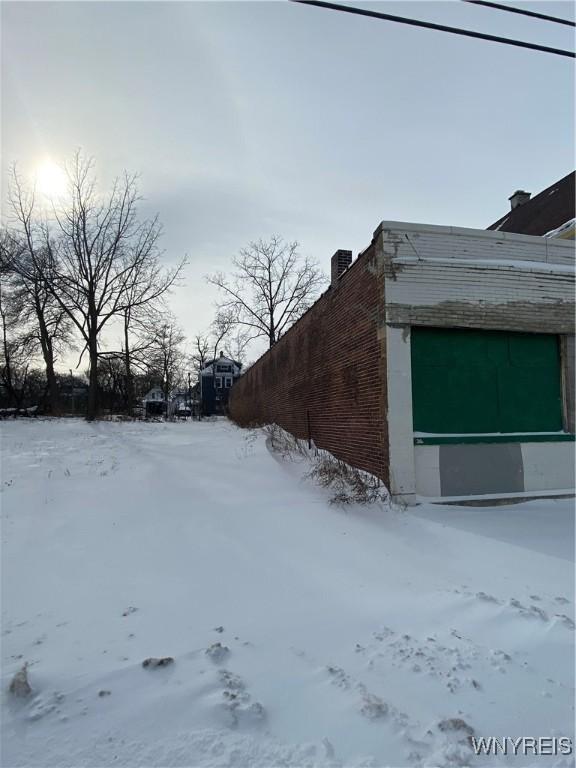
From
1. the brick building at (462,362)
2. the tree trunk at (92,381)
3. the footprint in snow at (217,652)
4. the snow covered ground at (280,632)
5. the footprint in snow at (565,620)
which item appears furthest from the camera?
the tree trunk at (92,381)

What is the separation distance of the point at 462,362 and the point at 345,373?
2373 mm

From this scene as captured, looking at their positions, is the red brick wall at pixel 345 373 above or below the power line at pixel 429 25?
below

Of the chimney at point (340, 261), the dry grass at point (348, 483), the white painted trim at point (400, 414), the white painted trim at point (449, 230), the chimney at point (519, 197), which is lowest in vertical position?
the dry grass at point (348, 483)

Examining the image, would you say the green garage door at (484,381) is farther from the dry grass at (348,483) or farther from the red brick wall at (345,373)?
the dry grass at (348,483)

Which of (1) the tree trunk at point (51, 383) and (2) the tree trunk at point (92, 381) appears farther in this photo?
(1) the tree trunk at point (51, 383)

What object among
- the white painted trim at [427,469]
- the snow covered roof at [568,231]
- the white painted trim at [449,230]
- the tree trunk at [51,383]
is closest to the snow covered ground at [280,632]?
the white painted trim at [427,469]

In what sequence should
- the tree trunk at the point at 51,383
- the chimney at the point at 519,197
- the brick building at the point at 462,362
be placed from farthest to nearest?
the tree trunk at the point at 51,383 → the chimney at the point at 519,197 → the brick building at the point at 462,362

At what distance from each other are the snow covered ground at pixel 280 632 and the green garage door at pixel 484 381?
1.63 metres

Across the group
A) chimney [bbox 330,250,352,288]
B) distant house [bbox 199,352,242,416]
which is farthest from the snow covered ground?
distant house [bbox 199,352,242,416]

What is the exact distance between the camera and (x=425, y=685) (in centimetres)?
257

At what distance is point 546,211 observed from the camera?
1666cm

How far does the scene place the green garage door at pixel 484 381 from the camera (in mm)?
6938

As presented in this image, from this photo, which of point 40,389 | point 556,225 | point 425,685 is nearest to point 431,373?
point 425,685

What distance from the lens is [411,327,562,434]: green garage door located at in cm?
694
